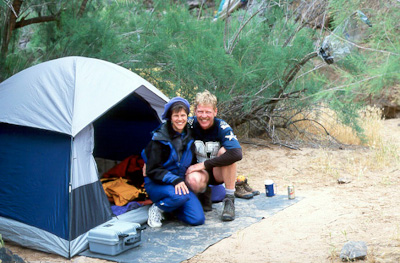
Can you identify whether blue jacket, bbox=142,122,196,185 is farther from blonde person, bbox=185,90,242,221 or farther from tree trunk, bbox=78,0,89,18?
tree trunk, bbox=78,0,89,18

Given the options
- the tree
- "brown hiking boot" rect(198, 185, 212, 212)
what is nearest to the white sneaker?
"brown hiking boot" rect(198, 185, 212, 212)

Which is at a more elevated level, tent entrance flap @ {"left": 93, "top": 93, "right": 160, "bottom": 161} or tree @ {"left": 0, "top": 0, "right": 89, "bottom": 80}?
tree @ {"left": 0, "top": 0, "right": 89, "bottom": 80}

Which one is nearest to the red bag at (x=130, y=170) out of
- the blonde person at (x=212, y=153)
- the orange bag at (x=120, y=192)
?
the orange bag at (x=120, y=192)

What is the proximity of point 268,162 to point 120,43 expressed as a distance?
8.49ft

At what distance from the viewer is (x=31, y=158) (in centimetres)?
368

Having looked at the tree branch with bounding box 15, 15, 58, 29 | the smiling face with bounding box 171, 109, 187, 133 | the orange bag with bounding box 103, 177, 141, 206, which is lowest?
the orange bag with bounding box 103, 177, 141, 206

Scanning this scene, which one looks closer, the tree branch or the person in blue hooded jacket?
the person in blue hooded jacket

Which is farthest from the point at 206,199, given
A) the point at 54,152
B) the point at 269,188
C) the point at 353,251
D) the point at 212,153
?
the point at 353,251

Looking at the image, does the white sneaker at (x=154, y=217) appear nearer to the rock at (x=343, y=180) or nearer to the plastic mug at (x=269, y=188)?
the plastic mug at (x=269, y=188)

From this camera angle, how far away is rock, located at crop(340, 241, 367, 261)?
279 centimetres

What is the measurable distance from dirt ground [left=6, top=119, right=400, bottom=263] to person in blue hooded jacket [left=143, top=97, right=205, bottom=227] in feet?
1.69

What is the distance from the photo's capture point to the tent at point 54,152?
3467mm

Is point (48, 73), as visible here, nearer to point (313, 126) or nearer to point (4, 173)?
point (4, 173)

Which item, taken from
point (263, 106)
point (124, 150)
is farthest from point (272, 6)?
point (124, 150)
